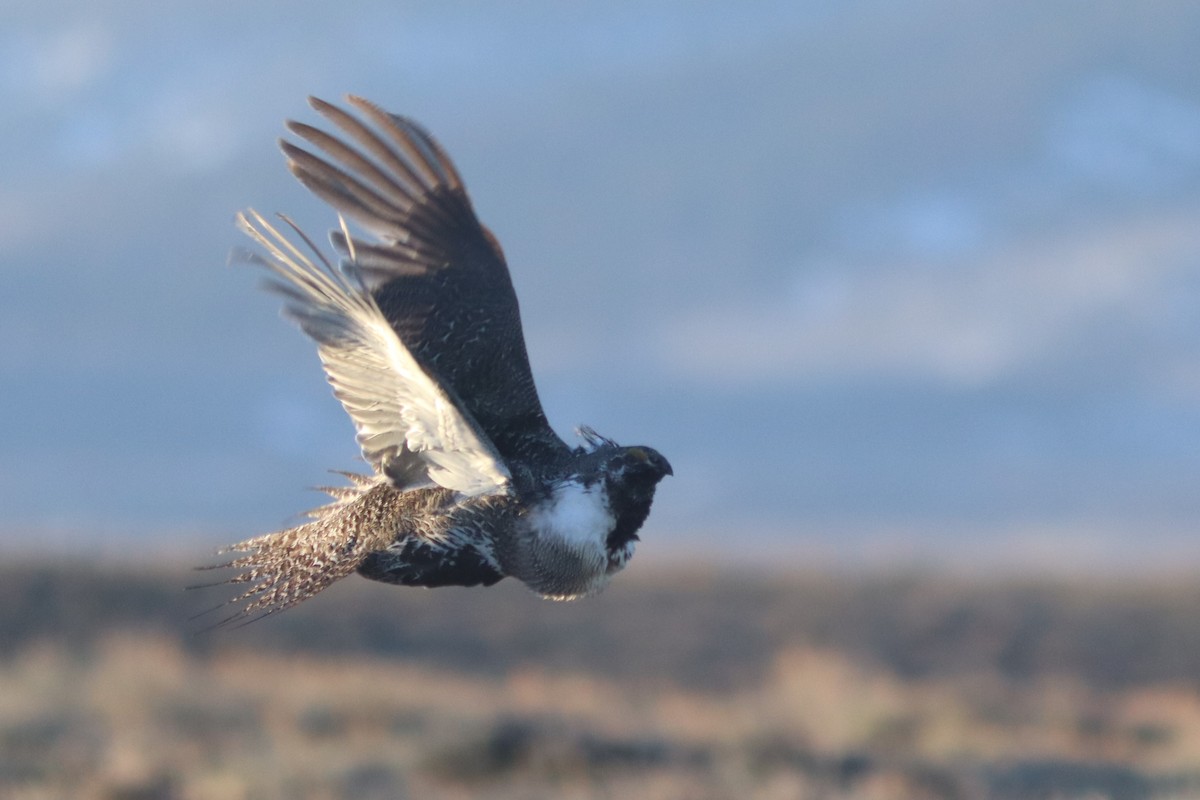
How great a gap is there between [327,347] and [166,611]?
24176 mm

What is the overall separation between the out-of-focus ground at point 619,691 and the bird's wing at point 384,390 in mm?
10253

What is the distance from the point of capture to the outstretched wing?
5.01 m

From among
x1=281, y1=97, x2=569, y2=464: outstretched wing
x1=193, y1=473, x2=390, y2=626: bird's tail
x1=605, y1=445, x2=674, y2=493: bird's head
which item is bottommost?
x1=193, y1=473, x2=390, y2=626: bird's tail

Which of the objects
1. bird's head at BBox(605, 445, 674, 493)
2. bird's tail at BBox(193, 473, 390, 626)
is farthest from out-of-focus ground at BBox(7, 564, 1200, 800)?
bird's head at BBox(605, 445, 674, 493)

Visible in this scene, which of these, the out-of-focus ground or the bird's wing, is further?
the out-of-focus ground

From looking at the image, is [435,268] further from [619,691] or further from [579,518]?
[619,691]

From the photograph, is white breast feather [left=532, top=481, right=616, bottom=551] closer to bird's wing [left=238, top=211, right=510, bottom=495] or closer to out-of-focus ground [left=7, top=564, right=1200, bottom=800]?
bird's wing [left=238, top=211, right=510, bottom=495]

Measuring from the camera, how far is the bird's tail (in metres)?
4.84

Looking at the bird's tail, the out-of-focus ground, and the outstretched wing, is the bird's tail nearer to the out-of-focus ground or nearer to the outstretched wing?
the outstretched wing

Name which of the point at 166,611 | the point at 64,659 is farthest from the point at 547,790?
the point at 166,611

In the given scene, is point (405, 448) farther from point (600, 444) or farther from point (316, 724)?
point (316, 724)

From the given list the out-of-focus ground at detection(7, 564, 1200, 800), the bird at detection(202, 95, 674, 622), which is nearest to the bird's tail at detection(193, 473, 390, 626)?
the bird at detection(202, 95, 674, 622)

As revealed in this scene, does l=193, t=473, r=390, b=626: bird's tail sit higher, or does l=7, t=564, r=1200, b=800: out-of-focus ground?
l=7, t=564, r=1200, b=800: out-of-focus ground

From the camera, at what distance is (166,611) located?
2786 cm
